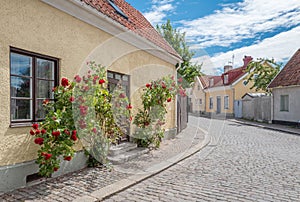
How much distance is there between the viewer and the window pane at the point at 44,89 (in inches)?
178

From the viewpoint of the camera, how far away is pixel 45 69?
15.3 ft

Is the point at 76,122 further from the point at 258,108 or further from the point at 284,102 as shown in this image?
the point at 258,108

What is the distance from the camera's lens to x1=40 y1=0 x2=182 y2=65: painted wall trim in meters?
4.73

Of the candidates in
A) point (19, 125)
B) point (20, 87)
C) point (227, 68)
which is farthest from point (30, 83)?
point (227, 68)

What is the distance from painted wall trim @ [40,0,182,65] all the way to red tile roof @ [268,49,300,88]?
10.9m

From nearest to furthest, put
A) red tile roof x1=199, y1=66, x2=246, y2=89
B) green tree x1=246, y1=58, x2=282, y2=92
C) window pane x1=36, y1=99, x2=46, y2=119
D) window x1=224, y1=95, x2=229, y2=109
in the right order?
window pane x1=36, y1=99, x2=46, y2=119, green tree x1=246, y1=58, x2=282, y2=92, red tile roof x1=199, y1=66, x2=246, y2=89, window x1=224, y1=95, x2=229, y2=109

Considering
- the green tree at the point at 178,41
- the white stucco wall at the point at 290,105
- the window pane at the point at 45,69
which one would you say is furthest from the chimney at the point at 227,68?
the window pane at the point at 45,69

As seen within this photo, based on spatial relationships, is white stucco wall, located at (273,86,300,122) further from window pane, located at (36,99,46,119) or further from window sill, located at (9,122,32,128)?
window sill, located at (9,122,32,128)

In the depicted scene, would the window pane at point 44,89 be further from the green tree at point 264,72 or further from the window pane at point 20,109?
the green tree at point 264,72

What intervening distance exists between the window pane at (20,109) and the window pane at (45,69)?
1.89ft

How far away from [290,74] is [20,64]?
16578mm

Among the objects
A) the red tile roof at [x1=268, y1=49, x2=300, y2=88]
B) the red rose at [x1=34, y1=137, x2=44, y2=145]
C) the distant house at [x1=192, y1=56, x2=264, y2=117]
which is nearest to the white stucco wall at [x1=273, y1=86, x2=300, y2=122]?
the red tile roof at [x1=268, y1=49, x2=300, y2=88]

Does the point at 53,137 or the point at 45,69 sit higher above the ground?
the point at 45,69

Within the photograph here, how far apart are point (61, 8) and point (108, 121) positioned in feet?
7.80
